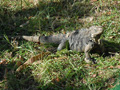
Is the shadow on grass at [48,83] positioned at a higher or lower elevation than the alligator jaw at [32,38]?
lower

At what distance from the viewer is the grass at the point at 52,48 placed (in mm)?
3600

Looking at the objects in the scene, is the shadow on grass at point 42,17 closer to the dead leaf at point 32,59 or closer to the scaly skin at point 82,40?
the scaly skin at point 82,40

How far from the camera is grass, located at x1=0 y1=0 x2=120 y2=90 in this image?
3600 millimetres

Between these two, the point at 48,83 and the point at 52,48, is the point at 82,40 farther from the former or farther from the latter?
the point at 48,83

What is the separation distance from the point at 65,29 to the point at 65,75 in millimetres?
1752

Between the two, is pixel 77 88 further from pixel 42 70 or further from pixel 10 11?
pixel 10 11

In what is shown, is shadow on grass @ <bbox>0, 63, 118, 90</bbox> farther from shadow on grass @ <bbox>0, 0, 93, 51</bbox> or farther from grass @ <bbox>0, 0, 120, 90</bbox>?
shadow on grass @ <bbox>0, 0, 93, 51</bbox>

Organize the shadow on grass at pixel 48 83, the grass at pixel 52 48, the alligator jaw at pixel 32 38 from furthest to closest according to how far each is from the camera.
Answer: the alligator jaw at pixel 32 38 < the grass at pixel 52 48 < the shadow on grass at pixel 48 83

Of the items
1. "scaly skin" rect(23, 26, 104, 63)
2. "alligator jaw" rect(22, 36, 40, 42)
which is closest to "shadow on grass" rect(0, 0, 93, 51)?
"alligator jaw" rect(22, 36, 40, 42)

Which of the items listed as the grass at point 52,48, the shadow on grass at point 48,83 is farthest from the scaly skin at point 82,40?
the shadow on grass at point 48,83

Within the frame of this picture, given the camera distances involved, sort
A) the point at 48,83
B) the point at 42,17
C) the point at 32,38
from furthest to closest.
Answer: the point at 42,17, the point at 32,38, the point at 48,83

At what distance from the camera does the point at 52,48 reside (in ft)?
14.9

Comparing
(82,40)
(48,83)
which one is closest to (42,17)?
(82,40)

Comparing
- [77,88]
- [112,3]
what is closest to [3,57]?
[77,88]
